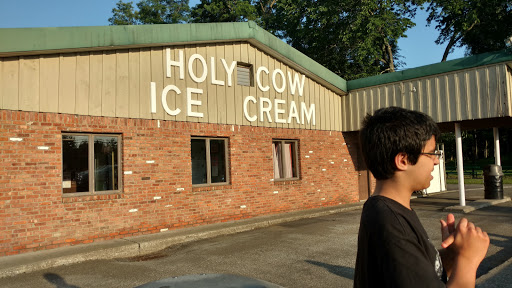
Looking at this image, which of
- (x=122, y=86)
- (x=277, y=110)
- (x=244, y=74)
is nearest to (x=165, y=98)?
(x=122, y=86)

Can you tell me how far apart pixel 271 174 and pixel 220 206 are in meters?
2.14

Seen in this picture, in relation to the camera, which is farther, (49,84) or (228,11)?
(228,11)

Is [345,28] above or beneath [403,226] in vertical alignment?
above

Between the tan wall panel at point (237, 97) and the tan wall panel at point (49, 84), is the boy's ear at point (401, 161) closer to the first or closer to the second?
the tan wall panel at point (49, 84)

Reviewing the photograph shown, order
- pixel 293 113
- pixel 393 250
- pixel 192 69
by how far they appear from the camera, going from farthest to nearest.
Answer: pixel 293 113 → pixel 192 69 → pixel 393 250

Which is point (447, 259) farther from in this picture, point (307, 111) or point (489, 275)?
point (307, 111)

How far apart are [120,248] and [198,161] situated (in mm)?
3482

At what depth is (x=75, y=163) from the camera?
8484 mm

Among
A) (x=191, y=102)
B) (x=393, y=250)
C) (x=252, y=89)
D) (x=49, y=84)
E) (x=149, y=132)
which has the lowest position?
(x=393, y=250)

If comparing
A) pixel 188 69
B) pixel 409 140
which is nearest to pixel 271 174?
pixel 188 69

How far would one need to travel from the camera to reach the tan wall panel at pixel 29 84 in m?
7.73

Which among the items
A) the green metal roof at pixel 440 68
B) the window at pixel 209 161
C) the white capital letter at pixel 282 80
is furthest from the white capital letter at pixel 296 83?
the window at pixel 209 161

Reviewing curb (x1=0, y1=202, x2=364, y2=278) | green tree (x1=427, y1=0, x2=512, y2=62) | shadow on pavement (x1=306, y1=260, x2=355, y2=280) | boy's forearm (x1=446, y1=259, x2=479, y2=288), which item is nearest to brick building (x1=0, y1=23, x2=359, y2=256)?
curb (x1=0, y1=202, x2=364, y2=278)

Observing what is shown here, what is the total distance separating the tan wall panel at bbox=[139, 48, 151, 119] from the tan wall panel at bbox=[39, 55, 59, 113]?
185 centimetres
